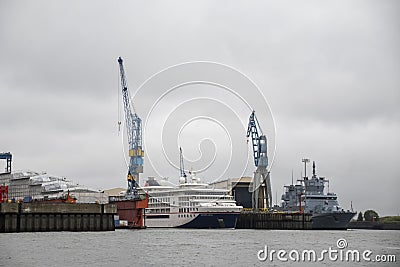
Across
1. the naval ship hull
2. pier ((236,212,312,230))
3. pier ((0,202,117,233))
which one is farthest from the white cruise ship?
pier ((0,202,117,233))

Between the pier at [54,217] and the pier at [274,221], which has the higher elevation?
the pier at [54,217]

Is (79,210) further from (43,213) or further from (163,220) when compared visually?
(163,220)

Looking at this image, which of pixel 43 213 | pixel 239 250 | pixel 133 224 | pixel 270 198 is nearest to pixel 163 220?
pixel 133 224

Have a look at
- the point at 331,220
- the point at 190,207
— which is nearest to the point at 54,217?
the point at 190,207

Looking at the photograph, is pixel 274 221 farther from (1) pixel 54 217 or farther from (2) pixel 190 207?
(1) pixel 54 217

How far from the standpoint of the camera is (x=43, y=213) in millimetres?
78062

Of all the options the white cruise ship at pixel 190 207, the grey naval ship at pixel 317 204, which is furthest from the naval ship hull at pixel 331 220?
the white cruise ship at pixel 190 207

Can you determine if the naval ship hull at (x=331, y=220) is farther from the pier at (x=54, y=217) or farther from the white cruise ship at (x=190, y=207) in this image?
the pier at (x=54, y=217)

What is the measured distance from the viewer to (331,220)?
119 meters

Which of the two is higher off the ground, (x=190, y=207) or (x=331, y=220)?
(x=190, y=207)

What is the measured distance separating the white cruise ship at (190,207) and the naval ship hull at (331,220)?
57.3ft

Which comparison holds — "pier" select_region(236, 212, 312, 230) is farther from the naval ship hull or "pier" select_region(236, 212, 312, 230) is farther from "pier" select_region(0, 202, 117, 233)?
"pier" select_region(0, 202, 117, 233)

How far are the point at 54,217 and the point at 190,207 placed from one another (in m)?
32.9

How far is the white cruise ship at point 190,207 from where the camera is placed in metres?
106
